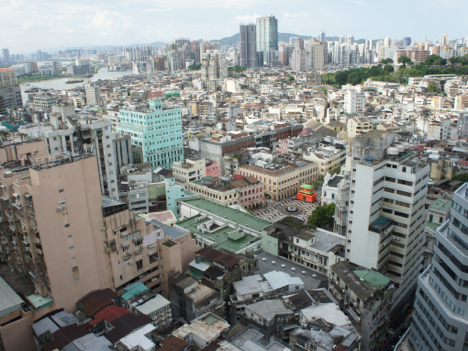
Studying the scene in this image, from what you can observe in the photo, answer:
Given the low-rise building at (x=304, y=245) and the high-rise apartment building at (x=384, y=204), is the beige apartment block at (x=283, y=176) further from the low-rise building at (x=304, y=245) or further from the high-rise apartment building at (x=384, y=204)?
the high-rise apartment building at (x=384, y=204)

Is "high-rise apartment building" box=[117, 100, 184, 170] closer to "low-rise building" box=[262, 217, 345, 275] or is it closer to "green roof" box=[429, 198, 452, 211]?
"low-rise building" box=[262, 217, 345, 275]

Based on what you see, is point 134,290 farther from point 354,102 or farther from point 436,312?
point 354,102

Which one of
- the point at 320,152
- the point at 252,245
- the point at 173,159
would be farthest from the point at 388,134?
the point at 173,159

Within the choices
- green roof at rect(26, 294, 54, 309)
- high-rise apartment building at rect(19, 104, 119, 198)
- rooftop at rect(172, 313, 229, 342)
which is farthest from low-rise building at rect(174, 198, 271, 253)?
green roof at rect(26, 294, 54, 309)

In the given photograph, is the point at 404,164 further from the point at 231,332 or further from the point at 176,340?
the point at 176,340

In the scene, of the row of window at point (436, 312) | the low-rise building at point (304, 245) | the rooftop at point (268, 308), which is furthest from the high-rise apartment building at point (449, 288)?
the rooftop at point (268, 308)

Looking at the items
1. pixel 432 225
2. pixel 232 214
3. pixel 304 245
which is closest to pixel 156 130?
pixel 232 214

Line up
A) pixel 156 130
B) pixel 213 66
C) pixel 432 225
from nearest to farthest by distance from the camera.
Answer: pixel 432 225
pixel 156 130
pixel 213 66

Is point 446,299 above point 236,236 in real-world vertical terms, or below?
above

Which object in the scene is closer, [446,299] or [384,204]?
[446,299]
